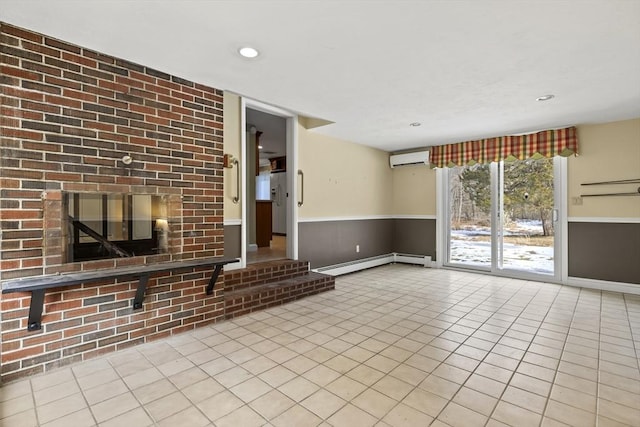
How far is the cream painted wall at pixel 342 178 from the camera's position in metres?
4.74

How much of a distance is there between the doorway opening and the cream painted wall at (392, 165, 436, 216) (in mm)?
2446

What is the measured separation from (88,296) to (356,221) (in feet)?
13.4

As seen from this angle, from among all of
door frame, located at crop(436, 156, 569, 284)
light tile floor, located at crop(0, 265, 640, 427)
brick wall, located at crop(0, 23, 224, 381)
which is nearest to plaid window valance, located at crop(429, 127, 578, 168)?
door frame, located at crop(436, 156, 569, 284)

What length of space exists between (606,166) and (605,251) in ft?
3.85

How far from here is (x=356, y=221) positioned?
223 inches

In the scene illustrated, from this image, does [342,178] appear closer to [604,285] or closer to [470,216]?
[470,216]

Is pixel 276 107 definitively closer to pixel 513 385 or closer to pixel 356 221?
pixel 356 221

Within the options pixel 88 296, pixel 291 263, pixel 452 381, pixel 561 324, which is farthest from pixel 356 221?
pixel 88 296

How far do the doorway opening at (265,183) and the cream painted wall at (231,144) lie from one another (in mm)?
749

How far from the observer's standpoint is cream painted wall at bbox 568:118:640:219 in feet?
13.5

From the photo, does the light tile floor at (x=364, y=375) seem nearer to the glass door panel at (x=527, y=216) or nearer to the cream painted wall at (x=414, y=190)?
the glass door panel at (x=527, y=216)

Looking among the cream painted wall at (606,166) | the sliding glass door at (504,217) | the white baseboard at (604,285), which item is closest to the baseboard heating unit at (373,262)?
the sliding glass door at (504,217)

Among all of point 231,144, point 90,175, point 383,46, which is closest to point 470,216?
point 383,46

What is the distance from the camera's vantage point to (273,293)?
359cm
